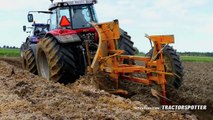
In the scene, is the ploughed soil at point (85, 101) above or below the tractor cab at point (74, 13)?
below

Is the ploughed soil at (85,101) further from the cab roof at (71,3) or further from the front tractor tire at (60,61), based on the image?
the cab roof at (71,3)

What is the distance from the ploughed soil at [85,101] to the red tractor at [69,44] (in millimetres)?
654

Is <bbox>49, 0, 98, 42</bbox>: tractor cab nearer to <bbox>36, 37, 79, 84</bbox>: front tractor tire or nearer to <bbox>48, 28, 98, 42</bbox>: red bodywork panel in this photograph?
<bbox>48, 28, 98, 42</bbox>: red bodywork panel

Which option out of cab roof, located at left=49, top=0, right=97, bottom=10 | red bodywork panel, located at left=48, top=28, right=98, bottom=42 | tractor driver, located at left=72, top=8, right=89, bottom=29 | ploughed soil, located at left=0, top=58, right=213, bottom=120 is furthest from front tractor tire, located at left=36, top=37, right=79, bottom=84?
cab roof, located at left=49, top=0, right=97, bottom=10

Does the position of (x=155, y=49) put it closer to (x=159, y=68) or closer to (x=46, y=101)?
(x=159, y=68)

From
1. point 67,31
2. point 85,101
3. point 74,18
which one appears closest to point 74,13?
point 74,18

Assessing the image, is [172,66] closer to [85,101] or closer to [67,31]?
[85,101]

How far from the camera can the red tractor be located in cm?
1021

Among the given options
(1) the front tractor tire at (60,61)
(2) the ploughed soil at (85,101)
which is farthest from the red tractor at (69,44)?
(2) the ploughed soil at (85,101)

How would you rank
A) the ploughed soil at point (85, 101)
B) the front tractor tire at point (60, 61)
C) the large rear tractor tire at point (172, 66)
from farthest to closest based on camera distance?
the front tractor tire at point (60, 61) → the large rear tractor tire at point (172, 66) → the ploughed soil at point (85, 101)

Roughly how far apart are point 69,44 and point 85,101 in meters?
3.52

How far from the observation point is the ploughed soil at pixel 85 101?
20.2 ft

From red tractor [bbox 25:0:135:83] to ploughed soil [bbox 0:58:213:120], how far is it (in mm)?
654

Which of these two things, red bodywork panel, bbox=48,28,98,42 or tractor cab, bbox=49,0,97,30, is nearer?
red bodywork panel, bbox=48,28,98,42
